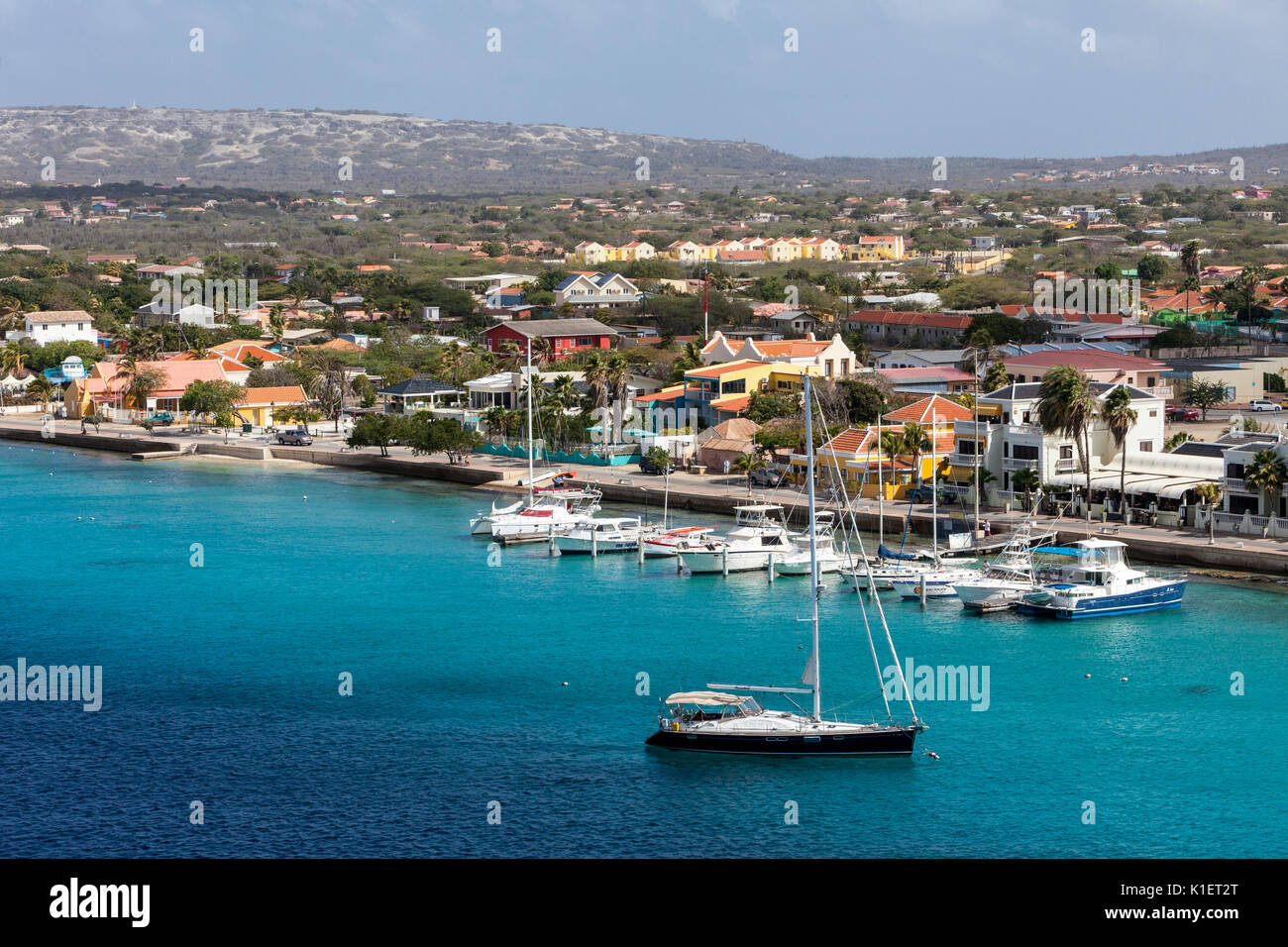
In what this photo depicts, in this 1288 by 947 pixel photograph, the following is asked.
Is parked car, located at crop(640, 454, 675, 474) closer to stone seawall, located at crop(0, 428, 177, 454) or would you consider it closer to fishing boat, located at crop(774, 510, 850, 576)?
fishing boat, located at crop(774, 510, 850, 576)

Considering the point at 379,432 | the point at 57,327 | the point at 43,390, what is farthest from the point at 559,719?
the point at 57,327

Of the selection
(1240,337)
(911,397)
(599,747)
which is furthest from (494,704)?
(1240,337)

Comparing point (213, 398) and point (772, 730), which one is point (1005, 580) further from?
point (213, 398)

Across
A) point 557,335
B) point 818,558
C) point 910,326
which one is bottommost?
point 818,558

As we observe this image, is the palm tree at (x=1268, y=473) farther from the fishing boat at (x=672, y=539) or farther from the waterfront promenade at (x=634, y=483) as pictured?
the fishing boat at (x=672, y=539)

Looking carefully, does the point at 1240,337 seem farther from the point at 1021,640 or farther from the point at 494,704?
the point at 494,704

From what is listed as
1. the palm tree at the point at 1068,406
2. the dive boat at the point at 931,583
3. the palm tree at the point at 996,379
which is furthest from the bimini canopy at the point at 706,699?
the palm tree at the point at 996,379
